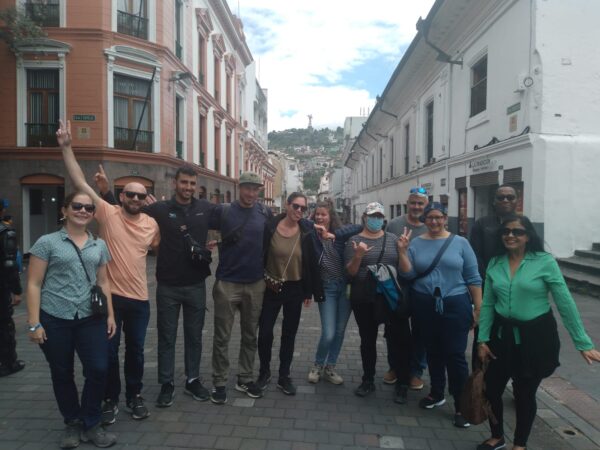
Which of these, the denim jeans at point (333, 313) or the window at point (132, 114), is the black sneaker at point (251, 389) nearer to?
the denim jeans at point (333, 313)

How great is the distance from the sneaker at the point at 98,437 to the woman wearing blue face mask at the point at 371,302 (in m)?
2.19

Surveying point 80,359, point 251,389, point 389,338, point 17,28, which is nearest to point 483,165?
point 389,338

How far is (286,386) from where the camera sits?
13.7ft

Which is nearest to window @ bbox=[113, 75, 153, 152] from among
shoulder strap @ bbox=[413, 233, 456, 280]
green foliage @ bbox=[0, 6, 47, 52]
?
green foliage @ bbox=[0, 6, 47, 52]

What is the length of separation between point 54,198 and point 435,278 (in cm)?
1678

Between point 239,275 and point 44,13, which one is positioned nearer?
point 239,275

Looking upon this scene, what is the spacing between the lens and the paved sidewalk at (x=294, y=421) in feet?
10.7

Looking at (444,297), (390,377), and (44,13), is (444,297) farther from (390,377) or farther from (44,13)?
(44,13)

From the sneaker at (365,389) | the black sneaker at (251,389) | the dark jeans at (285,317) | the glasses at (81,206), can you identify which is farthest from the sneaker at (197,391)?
the glasses at (81,206)

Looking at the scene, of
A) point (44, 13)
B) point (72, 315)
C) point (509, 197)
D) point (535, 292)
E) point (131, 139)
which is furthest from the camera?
point (131, 139)

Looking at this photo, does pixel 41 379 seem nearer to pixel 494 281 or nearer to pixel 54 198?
pixel 494 281

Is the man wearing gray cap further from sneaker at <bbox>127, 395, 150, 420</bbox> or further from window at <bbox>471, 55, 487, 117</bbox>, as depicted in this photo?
window at <bbox>471, 55, 487, 117</bbox>

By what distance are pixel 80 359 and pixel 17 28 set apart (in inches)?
572

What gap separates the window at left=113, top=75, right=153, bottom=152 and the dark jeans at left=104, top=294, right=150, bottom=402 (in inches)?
548
